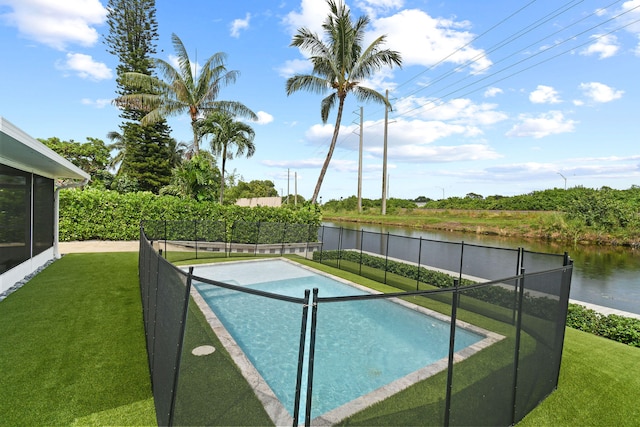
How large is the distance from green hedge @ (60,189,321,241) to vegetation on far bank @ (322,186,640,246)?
53.7ft

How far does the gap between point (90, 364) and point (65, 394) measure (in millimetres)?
634

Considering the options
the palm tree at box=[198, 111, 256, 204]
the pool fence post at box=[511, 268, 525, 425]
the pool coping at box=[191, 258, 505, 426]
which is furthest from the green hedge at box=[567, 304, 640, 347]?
the palm tree at box=[198, 111, 256, 204]

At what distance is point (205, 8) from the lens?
482 inches

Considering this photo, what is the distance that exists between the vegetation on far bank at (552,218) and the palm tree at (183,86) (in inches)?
Result: 617

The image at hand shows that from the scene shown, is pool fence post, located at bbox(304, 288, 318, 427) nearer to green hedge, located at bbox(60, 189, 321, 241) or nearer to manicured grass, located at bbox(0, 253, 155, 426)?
manicured grass, located at bbox(0, 253, 155, 426)

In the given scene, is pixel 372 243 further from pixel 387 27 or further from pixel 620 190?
pixel 620 190

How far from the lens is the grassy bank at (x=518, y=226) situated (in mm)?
21547

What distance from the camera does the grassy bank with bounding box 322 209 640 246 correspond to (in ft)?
70.7

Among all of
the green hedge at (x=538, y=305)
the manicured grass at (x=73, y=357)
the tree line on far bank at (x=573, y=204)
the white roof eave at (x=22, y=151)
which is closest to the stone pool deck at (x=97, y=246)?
the white roof eave at (x=22, y=151)

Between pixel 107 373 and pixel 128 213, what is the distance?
43.1 feet

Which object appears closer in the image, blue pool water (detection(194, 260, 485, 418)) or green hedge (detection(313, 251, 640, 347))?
blue pool water (detection(194, 260, 485, 418))

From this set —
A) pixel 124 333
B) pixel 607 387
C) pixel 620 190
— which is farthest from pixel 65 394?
pixel 620 190

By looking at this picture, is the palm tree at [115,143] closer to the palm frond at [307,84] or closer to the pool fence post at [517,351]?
the palm frond at [307,84]

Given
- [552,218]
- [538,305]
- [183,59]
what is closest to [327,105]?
[183,59]
